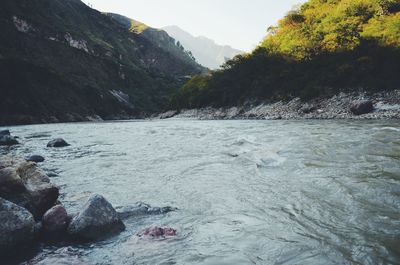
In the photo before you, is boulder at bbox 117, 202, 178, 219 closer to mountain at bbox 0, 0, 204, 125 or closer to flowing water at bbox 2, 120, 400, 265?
flowing water at bbox 2, 120, 400, 265

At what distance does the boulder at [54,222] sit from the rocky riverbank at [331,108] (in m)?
31.2

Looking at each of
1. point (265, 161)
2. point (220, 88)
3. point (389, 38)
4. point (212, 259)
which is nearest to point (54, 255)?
point (212, 259)

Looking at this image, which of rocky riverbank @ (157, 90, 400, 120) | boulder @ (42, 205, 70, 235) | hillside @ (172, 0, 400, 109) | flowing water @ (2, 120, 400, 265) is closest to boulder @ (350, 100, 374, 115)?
rocky riverbank @ (157, 90, 400, 120)

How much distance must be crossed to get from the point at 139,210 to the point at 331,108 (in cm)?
3660

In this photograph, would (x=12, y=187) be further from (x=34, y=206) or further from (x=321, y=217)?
(x=321, y=217)

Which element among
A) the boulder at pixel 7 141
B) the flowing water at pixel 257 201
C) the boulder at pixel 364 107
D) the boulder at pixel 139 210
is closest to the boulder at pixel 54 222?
the flowing water at pixel 257 201

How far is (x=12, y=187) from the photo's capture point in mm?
7629

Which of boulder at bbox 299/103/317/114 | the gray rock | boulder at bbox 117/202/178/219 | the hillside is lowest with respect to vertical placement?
boulder at bbox 117/202/178/219

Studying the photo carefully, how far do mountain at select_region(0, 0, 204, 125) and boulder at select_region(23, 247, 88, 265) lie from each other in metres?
61.4

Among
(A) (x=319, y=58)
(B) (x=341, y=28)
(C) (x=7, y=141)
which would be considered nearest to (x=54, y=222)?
(C) (x=7, y=141)

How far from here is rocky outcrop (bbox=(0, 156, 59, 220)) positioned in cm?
754

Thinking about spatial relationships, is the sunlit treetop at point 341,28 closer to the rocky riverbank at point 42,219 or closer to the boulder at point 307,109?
the boulder at point 307,109

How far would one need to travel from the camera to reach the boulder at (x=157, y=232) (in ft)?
21.3

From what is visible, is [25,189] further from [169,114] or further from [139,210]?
[169,114]
